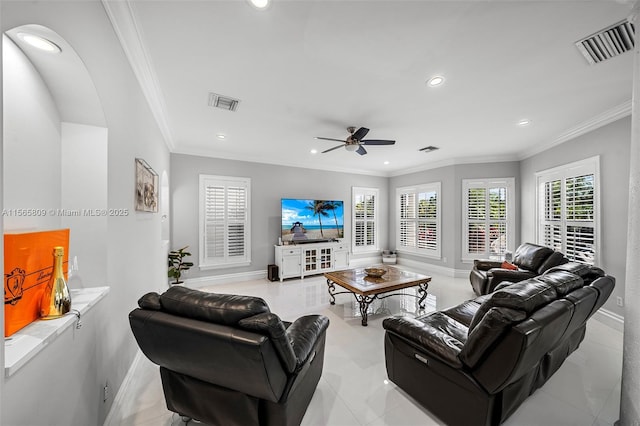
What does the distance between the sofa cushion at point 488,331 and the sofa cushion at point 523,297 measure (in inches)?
1.6

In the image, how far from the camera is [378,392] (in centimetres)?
197

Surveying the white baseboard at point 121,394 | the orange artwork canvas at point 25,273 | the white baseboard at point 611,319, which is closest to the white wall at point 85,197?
the orange artwork canvas at point 25,273

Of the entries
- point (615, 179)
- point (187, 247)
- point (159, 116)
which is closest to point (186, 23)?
point (159, 116)

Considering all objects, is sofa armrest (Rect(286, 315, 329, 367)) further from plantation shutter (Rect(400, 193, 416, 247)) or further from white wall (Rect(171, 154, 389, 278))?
plantation shutter (Rect(400, 193, 416, 247))

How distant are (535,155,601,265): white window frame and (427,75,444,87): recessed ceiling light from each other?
113 inches

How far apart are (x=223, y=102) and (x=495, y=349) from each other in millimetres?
3411

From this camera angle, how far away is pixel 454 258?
5.57 metres

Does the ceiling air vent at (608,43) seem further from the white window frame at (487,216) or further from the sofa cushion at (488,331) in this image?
the white window frame at (487,216)

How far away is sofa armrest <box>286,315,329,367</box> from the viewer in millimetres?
1554

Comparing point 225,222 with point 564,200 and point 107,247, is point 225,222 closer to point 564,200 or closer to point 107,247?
point 107,247

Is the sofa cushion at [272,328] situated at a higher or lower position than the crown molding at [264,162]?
lower

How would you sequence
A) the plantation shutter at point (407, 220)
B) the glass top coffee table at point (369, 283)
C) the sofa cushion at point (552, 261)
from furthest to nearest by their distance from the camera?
the plantation shutter at point (407, 220), the sofa cushion at point (552, 261), the glass top coffee table at point (369, 283)

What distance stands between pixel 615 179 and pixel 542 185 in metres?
1.37

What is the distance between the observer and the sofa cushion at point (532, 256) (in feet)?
12.0
